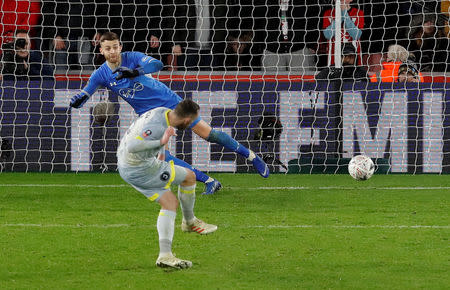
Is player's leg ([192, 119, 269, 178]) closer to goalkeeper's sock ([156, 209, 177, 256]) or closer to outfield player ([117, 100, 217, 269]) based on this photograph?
outfield player ([117, 100, 217, 269])

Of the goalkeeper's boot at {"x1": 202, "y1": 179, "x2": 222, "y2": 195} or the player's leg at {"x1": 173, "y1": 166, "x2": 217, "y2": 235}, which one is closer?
the player's leg at {"x1": 173, "y1": 166, "x2": 217, "y2": 235}

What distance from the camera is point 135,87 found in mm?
8867

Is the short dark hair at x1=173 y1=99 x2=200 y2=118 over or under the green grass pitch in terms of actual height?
over

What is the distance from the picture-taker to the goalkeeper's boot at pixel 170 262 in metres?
5.64

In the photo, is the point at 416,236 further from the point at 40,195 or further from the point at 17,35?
the point at 17,35

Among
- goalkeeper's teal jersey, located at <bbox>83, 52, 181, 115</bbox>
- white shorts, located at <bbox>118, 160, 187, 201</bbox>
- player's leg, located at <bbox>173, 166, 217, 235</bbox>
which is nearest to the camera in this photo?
white shorts, located at <bbox>118, 160, 187, 201</bbox>

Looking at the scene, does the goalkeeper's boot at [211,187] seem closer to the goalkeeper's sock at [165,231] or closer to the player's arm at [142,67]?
the player's arm at [142,67]

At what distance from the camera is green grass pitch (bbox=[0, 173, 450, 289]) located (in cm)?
549

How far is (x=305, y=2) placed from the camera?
42.5 feet

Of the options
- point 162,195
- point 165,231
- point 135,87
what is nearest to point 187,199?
point 162,195

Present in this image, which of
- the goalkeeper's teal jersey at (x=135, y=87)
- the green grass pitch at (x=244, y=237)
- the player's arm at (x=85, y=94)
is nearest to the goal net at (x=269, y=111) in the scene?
the green grass pitch at (x=244, y=237)

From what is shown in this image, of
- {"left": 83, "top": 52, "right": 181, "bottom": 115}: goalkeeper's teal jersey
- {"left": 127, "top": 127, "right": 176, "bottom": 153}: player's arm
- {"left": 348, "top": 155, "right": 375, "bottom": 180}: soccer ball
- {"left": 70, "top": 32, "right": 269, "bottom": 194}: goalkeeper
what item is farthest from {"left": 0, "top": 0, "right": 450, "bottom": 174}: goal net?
{"left": 127, "top": 127, "right": 176, "bottom": 153}: player's arm

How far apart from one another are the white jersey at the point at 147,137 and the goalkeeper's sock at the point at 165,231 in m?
0.33

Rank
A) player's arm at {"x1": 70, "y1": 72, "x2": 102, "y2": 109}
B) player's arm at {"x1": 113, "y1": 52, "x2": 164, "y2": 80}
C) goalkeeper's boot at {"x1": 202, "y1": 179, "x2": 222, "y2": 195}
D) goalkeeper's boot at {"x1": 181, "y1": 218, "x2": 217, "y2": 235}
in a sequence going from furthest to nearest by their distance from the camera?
goalkeeper's boot at {"x1": 202, "y1": 179, "x2": 222, "y2": 195}, player's arm at {"x1": 70, "y1": 72, "x2": 102, "y2": 109}, player's arm at {"x1": 113, "y1": 52, "x2": 164, "y2": 80}, goalkeeper's boot at {"x1": 181, "y1": 218, "x2": 217, "y2": 235}
